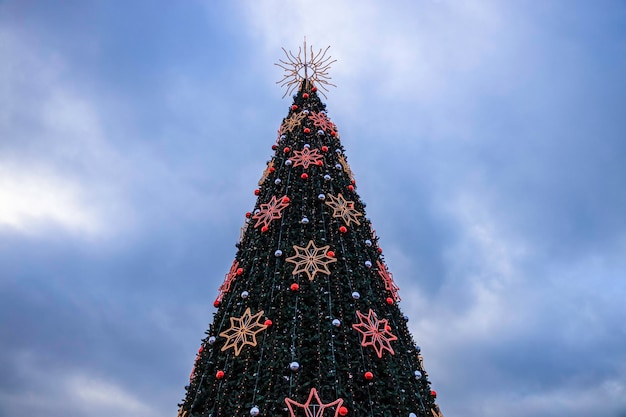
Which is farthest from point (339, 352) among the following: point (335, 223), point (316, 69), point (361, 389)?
point (316, 69)

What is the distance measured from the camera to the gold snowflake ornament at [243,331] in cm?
732

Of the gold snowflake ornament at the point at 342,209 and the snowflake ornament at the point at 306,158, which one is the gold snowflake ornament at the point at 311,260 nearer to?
the gold snowflake ornament at the point at 342,209

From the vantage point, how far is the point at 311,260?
26.2 feet

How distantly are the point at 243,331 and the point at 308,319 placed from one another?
105 centimetres

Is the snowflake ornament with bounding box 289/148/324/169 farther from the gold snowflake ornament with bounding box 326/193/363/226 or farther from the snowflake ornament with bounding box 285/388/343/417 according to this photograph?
the snowflake ornament with bounding box 285/388/343/417

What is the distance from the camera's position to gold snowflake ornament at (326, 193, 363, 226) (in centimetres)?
891

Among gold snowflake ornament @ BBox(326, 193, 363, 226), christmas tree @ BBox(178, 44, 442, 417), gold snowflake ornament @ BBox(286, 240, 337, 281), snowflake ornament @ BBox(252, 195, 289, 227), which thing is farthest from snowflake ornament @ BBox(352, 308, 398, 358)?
snowflake ornament @ BBox(252, 195, 289, 227)

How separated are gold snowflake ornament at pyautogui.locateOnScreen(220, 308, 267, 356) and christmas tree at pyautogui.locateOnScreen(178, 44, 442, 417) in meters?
0.02

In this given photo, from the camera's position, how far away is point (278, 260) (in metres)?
8.25

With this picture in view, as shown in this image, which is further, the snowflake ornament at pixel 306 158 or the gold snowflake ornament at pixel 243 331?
the snowflake ornament at pixel 306 158

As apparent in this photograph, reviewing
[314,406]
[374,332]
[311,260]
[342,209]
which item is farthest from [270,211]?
[314,406]

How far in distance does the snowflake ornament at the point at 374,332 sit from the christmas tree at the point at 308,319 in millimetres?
19

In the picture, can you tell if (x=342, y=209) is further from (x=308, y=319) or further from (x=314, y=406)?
(x=314, y=406)

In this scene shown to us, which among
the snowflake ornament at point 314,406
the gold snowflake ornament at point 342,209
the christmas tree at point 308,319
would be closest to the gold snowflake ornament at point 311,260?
the christmas tree at point 308,319
